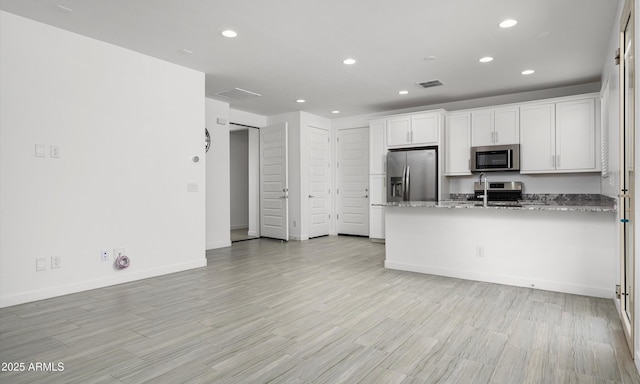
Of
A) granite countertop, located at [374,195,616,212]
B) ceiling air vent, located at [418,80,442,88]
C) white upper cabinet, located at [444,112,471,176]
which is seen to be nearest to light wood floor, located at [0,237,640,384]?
granite countertop, located at [374,195,616,212]

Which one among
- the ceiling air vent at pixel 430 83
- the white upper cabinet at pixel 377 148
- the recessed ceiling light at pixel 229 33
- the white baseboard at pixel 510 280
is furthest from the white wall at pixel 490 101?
the recessed ceiling light at pixel 229 33

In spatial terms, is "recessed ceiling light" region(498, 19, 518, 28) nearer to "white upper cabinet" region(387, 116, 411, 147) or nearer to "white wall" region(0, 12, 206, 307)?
"white upper cabinet" region(387, 116, 411, 147)

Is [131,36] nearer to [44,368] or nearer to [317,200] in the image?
[44,368]

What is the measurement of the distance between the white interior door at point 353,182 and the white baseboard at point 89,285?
388 cm

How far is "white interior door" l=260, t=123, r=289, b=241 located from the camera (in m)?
7.06

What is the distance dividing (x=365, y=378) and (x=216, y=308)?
1.67m

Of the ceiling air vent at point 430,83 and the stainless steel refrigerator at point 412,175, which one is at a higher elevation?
the ceiling air vent at point 430,83

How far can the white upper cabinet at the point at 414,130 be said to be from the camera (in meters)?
6.39

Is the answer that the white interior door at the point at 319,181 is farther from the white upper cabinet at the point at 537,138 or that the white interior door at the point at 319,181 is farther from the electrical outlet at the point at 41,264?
the electrical outlet at the point at 41,264

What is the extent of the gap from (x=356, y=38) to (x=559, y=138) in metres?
3.78

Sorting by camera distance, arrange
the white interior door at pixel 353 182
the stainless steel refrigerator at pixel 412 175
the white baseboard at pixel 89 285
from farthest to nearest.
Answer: the white interior door at pixel 353 182, the stainless steel refrigerator at pixel 412 175, the white baseboard at pixel 89 285

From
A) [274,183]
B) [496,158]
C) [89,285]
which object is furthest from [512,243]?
[274,183]

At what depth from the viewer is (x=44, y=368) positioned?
2.12 m

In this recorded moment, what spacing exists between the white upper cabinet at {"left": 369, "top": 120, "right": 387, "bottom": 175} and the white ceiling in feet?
4.58
